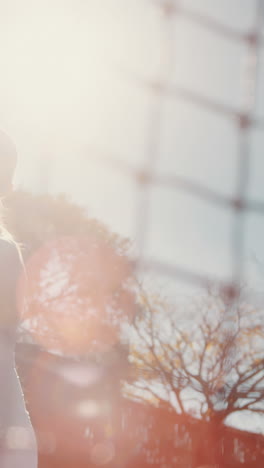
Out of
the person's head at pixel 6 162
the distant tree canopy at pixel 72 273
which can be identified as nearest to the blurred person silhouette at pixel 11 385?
the person's head at pixel 6 162

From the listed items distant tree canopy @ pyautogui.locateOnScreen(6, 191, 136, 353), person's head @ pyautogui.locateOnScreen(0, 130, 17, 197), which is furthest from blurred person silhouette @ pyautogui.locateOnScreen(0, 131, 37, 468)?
distant tree canopy @ pyautogui.locateOnScreen(6, 191, 136, 353)

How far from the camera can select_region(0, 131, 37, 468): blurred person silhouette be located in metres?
0.96

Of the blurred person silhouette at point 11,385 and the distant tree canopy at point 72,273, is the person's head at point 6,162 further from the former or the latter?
the distant tree canopy at point 72,273

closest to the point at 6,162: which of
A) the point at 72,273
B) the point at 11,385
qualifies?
the point at 11,385

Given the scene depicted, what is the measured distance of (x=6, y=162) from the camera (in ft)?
3.58

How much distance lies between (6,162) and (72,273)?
444 inches

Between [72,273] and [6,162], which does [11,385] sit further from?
[72,273]

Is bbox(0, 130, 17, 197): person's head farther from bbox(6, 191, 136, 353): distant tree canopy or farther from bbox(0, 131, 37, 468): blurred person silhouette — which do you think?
bbox(6, 191, 136, 353): distant tree canopy

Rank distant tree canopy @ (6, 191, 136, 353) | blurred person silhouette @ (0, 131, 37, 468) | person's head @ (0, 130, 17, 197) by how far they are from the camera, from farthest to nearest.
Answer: distant tree canopy @ (6, 191, 136, 353), person's head @ (0, 130, 17, 197), blurred person silhouette @ (0, 131, 37, 468)

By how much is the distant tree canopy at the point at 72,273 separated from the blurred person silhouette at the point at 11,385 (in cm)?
1068

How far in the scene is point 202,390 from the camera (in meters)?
12.7

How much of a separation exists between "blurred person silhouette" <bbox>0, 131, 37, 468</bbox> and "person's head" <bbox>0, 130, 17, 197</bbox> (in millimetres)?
153

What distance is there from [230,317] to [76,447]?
4.85 meters

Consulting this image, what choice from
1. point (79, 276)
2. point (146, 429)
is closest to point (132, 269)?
point (79, 276)
